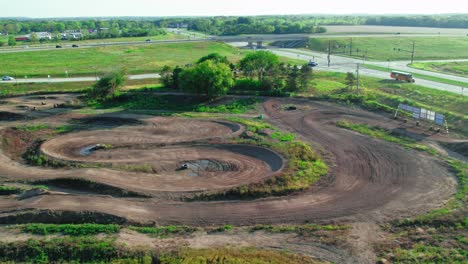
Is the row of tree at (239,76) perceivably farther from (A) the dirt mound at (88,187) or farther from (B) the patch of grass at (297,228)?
(B) the patch of grass at (297,228)

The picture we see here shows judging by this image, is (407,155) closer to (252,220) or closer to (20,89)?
(252,220)

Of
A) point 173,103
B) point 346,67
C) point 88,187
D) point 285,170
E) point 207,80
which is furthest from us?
point 346,67

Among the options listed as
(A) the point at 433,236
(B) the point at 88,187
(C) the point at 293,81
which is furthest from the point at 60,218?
(C) the point at 293,81

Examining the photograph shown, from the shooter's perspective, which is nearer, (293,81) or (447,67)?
(293,81)

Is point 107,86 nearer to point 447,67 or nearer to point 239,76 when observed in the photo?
point 239,76

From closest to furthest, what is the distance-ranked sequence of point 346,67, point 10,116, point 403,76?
point 10,116, point 403,76, point 346,67

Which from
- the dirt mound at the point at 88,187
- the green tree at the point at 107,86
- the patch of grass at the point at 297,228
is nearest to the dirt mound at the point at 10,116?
the green tree at the point at 107,86

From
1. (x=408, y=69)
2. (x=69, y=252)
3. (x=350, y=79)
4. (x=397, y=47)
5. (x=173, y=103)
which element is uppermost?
(x=397, y=47)
